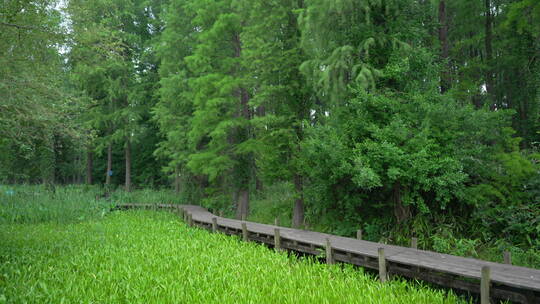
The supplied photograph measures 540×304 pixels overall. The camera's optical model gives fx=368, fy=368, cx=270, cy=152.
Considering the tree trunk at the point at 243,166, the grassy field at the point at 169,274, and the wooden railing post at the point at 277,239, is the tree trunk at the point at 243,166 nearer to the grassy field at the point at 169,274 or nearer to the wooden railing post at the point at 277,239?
the grassy field at the point at 169,274

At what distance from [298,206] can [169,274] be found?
6.11 m

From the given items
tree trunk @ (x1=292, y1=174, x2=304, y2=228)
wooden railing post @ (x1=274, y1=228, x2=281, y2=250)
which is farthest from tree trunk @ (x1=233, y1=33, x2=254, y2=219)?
wooden railing post @ (x1=274, y1=228, x2=281, y2=250)

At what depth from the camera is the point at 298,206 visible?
13391mm

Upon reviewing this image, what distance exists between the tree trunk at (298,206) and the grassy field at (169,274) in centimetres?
220

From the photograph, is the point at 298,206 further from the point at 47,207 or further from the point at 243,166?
the point at 47,207

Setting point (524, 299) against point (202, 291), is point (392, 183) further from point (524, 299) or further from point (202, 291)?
point (202, 291)

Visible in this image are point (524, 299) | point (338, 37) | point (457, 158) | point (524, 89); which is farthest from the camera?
point (524, 89)

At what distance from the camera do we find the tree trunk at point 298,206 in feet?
43.0

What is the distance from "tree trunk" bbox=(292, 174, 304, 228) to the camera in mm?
13102

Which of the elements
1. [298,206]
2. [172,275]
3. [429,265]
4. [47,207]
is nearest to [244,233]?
[298,206]

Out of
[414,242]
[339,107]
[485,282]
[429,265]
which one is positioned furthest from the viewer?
[339,107]

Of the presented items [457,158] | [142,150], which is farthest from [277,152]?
[142,150]

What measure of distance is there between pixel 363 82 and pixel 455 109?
263 centimetres

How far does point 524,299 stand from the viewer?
20.0ft
